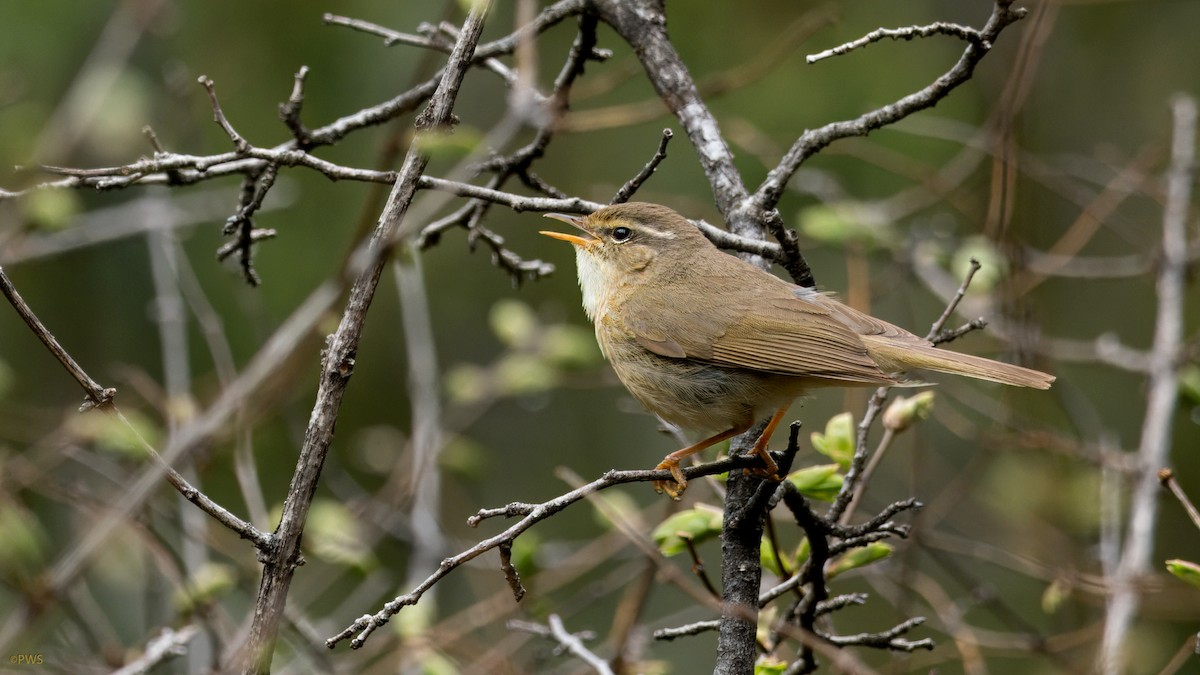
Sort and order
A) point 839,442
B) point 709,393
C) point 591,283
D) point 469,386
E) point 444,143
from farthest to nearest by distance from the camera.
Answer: point 469,386 < point 591,283 < point 709,393 < point 839,442 < point 444,143

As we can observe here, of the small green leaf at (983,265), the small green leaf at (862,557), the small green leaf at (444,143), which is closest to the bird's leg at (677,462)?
the small green leaf at (862,557)

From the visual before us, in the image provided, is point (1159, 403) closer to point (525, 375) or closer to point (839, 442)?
point (839, 442)

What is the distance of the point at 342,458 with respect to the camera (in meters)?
7.95

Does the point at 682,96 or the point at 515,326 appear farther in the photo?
the point at 515,326

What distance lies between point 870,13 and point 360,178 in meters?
5.54

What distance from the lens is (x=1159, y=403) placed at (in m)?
3.75

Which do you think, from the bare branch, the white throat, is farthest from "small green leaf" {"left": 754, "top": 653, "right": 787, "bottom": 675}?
the white throat

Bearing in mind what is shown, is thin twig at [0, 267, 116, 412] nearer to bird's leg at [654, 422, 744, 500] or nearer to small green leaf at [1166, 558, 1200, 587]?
bird's leg at [654, 422, 744, 500]

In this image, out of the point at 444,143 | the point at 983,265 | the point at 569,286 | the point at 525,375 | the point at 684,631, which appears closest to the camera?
the point at 444,143

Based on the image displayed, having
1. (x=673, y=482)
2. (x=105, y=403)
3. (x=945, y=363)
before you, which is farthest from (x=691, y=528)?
(x=105, y=403)

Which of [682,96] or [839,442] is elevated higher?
[682,96]

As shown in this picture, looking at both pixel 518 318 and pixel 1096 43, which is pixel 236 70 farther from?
pixel 1096 43

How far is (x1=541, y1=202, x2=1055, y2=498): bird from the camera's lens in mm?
3135

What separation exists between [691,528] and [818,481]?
34cm
